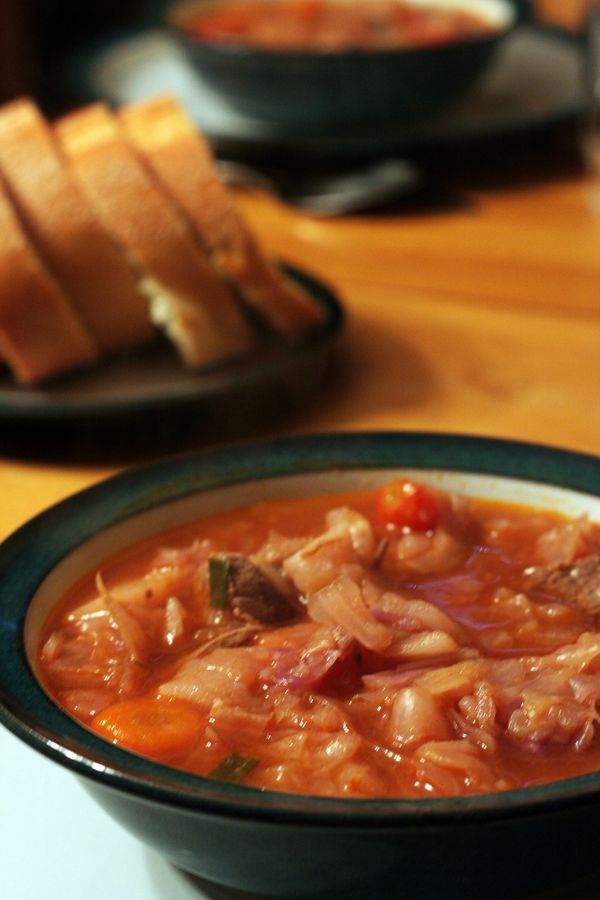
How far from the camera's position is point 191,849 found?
41.7 inches

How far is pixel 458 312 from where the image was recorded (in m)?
2.69

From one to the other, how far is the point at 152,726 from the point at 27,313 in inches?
45.5

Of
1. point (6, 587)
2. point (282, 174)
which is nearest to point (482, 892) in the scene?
point (6, 587)

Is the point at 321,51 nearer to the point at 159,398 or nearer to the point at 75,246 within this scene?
the point at 75,246

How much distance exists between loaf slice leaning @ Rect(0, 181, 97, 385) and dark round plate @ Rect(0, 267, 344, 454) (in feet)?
0.14

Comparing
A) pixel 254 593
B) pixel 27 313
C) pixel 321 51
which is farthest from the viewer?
pixel 321 51

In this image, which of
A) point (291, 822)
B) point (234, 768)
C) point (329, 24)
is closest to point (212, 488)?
point (234, 768)

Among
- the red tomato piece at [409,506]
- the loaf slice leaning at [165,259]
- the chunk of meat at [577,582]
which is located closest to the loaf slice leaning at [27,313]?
the loaf slice leaning at [165,259]

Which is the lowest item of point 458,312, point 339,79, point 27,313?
point 458,312

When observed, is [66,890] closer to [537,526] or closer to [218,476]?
[218,476]

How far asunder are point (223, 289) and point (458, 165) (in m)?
1.62

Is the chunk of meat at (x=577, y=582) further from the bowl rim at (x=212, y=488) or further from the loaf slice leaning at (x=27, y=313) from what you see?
the loaf slice leaning at (x=27, y=313)

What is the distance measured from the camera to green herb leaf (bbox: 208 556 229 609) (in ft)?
4.42

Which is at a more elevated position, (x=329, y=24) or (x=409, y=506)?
(x=409, y=506)
